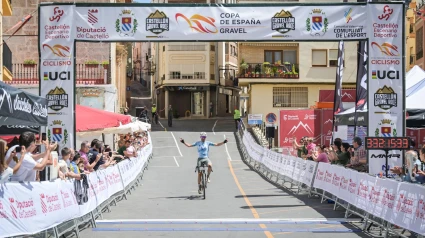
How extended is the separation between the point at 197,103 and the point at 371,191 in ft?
204

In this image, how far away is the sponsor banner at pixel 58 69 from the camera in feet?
69.7

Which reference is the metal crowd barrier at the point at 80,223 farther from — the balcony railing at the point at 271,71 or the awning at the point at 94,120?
the balcony railing at the point at 271,71

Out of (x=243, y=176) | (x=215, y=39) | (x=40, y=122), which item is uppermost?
(x=215, y=39)

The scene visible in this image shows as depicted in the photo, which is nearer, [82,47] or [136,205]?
[136,205]

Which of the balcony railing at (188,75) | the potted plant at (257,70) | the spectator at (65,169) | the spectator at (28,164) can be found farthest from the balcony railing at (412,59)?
the spectator at (28,164)

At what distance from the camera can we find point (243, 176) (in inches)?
1323

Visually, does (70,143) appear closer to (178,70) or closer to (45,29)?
(45,29)

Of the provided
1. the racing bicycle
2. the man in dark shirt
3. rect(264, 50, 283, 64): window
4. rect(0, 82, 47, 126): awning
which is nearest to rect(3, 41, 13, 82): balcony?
the man in dark shirt

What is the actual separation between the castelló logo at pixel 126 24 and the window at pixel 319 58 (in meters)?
39.3

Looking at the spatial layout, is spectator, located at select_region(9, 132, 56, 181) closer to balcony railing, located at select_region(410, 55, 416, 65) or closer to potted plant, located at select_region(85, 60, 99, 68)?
potted plant, located at select_region(85, 60, 99, 68)

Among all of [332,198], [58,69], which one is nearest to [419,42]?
[332,198]

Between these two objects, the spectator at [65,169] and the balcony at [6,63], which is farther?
the balcony at [6,63]

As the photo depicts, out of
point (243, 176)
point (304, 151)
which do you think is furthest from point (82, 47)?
point (304, 151)

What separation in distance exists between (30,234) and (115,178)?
9.34 m
